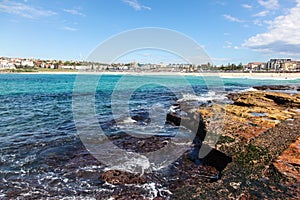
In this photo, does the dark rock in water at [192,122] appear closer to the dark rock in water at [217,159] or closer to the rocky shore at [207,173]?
the rocky shore at [207,173]

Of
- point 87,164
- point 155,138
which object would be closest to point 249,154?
point 155,138

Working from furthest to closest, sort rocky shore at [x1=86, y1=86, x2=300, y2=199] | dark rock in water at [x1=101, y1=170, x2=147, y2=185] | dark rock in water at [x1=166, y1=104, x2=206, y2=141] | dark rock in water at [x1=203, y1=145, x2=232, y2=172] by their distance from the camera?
dark rock in water at [x1=166, y1=104, x2=206, y2=141]
dark rock in water at [x1=203, y1=145, x2=232, y2=172]
dark rock in water at [x1=101, y1=170, x2=147, y2=185]
rocky shore at [x1=86, y1=86, x2=300, y2=199]

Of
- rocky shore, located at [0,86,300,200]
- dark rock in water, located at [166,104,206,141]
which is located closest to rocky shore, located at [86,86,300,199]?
rocky shore, located at [0,86,300,200]

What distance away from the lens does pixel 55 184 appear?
6.59 meters

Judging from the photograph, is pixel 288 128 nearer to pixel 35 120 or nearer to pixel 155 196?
pixel 155 196

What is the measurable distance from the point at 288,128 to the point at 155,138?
19.9ft

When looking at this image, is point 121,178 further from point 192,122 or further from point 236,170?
point 192,122

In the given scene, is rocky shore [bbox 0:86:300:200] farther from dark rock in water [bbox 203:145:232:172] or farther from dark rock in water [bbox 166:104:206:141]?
dark rock in water [bbox 166:104:206:141]

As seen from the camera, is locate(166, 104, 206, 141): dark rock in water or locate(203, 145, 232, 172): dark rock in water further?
locate(166, 104, 206, 141): dark rock in water

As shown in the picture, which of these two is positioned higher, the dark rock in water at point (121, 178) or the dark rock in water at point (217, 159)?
the dark rock in water at point (217, 159)

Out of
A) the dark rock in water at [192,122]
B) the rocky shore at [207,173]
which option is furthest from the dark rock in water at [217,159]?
the dark rock in water at [192,122]

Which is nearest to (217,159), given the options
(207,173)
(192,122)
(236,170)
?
(207,173)

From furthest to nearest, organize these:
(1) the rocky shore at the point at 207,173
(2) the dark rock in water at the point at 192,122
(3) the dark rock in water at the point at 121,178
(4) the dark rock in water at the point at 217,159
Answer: (2) the dark rock in water at the point at 192,122 → (4) the dark rock in water at the point at 217,159 → (3) the dark rock in water at the point at 121,178 → (1) the rocky shore at the point at 207,173

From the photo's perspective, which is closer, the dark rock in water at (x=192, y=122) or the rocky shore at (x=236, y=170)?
the rocky shore at (x=236, y=170)
